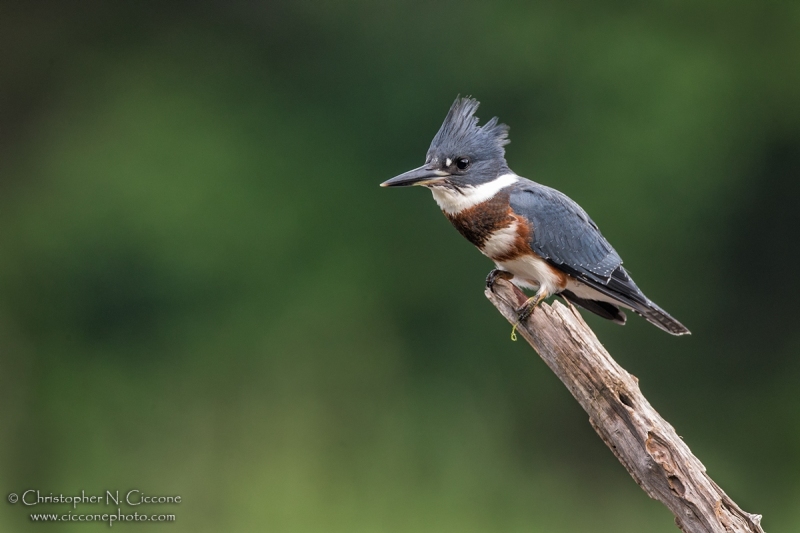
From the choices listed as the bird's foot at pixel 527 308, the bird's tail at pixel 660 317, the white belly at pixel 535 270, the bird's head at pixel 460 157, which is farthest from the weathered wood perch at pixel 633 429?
the bird's head at pixel 460 157

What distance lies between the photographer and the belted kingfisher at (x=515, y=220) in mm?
2369

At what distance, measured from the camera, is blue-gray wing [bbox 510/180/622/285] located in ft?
7.77

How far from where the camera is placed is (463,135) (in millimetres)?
2453

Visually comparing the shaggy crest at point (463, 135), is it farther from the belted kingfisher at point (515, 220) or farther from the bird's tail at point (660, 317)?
the bird's tail at point (660, 317)

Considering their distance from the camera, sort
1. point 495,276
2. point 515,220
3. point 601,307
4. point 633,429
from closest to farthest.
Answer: point 633,429 < point 515,220 < point 495,276 < point 601,307

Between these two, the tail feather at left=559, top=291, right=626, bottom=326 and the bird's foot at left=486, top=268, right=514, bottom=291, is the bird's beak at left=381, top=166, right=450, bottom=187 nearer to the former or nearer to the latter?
the bird's foot at left=486, top=268, right=514, bottom=291

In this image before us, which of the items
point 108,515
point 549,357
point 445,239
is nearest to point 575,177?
point 445,239

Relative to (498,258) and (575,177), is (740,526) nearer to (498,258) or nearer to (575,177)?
(498,258)

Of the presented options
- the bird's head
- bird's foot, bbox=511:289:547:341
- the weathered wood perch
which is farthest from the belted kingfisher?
the weathered wood perch

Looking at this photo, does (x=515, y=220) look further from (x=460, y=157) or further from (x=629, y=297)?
(x=629, y=297)

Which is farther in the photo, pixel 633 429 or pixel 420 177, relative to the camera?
pixel 420 177

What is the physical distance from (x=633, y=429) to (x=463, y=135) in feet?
3.27

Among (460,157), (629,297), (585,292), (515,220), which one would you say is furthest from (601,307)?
(460,157)

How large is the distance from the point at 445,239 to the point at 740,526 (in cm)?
293
